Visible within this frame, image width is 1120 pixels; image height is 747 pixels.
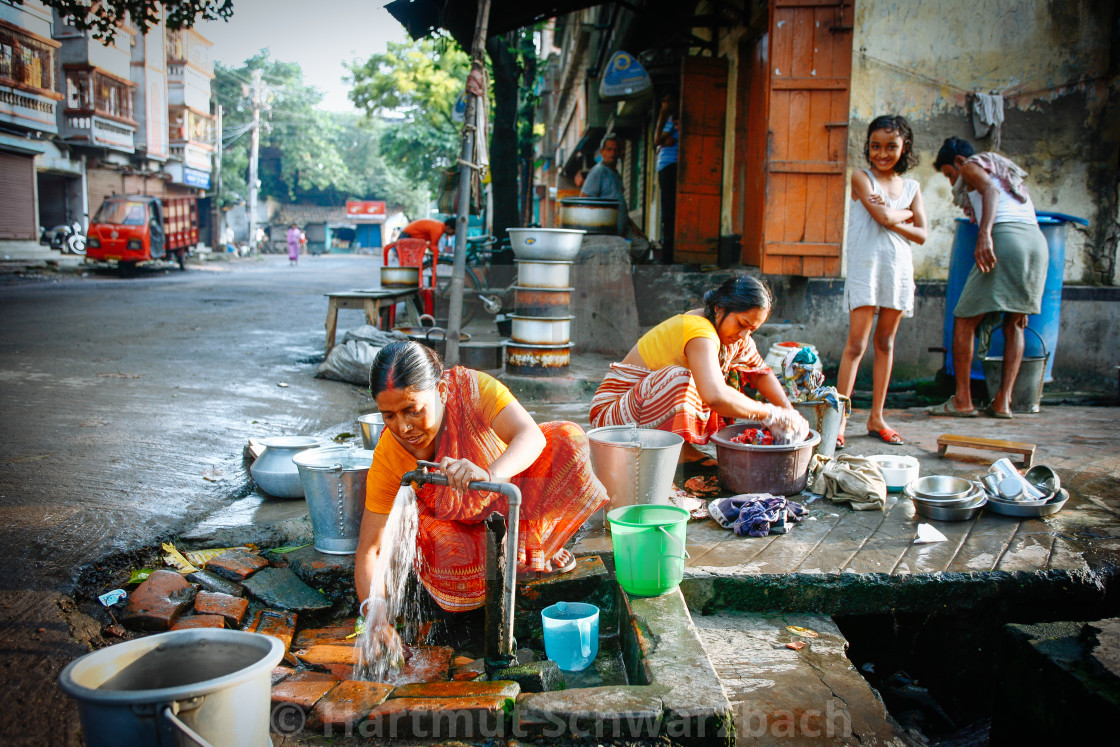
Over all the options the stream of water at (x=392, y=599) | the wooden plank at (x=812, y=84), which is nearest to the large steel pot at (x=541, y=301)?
the wooden plank at (x=812, y=84)

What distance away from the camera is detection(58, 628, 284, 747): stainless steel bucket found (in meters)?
1.47

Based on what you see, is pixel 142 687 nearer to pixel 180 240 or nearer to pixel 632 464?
pixel 632 464

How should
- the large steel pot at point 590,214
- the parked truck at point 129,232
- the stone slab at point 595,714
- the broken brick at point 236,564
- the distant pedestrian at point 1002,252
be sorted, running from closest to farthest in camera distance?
the stone slab at point 595,714 → the broken brick at point 236,564 → the distant pedestrian at point 1002,252 → the large steel pot at point 590,214 → the parked truck at point 129,232

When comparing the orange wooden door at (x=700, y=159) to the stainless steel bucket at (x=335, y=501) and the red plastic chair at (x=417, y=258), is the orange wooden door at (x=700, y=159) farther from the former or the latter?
the stainless steel bucket at (x=335, y=501)

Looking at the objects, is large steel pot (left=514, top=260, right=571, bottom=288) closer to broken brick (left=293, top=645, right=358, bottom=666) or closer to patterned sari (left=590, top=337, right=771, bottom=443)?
patterned sari (left=590, top=337, right=771, bottom=443)

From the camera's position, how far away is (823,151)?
6.15 metres

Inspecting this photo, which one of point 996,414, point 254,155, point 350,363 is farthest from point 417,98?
point 996,414

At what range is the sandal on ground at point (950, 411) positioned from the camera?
5289 mm

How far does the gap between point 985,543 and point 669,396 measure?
1.45 metres

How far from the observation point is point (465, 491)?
94.8 inches

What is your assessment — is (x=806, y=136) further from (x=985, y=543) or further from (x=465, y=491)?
A: (x=465, y=491)

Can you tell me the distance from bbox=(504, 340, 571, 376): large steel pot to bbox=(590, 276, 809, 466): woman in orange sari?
2.01m

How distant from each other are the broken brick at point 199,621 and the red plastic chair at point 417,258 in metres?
6.24

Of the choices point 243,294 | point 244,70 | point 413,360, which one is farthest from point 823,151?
point 244,70
